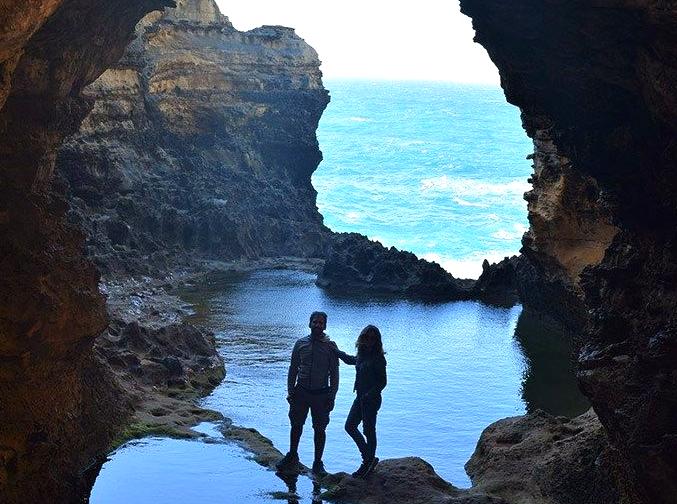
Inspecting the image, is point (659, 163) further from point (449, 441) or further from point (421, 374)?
point (421, 374)

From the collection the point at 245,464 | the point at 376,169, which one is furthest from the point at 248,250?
the point at 376,169

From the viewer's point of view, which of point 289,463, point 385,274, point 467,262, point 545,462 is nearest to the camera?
point 289,463

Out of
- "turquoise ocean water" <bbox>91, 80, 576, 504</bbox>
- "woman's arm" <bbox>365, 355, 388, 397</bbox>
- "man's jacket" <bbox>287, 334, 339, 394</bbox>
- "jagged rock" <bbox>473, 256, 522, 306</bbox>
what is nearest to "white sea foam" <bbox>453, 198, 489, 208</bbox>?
"turquoise ocean water" <bbox>91, 80, 576, 504</bbox>

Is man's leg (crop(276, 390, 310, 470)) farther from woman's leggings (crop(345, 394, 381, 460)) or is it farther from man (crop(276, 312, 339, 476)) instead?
woman's leggings (crop(345, 394, 381, 460))

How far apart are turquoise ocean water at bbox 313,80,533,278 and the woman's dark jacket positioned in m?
44.1

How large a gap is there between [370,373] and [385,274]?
22.9 m

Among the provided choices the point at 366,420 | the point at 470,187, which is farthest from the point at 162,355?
the point at 470,187

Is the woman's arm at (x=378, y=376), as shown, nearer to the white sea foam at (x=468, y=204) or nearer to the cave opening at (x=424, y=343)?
the cave opening at (x=424, y=343)

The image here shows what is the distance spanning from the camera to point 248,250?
39.0 m

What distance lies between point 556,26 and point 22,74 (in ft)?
18.4

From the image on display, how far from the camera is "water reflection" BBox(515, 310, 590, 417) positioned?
19719mm

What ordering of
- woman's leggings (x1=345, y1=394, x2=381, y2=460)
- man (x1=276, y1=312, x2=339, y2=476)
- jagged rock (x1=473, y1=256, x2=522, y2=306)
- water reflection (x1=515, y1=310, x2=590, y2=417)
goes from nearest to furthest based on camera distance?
woman's leggings (x1=345, y1=394, x2=381, y2=460)
man (x1=276, y1=312, x2=339, y2=476)
water reflection (x1=515, y1=310, x2=590, y2=417)
jagged rock (x1=473, y1=256, x2=522, y2=306)

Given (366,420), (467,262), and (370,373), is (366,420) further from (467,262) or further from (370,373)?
(467,262)

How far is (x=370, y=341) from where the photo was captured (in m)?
11.9
